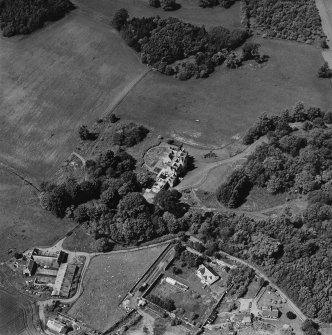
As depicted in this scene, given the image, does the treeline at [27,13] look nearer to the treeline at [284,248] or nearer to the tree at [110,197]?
the tree at [110,197]

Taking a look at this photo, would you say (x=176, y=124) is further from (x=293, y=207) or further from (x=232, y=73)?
(x=293, y=207)

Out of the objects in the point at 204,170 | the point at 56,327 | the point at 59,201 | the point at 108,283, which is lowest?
the point at 56,327

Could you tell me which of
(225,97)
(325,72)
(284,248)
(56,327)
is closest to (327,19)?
(325,72)

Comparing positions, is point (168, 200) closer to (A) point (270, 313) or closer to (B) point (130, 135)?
(B) point (130, 135)

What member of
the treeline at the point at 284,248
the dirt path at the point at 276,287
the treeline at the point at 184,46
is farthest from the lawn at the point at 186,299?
the treeline at the point at 184,46

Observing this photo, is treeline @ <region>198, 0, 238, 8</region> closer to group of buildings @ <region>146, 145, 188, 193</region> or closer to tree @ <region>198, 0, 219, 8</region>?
tree @ <region>198, 0, 219, 8</region>

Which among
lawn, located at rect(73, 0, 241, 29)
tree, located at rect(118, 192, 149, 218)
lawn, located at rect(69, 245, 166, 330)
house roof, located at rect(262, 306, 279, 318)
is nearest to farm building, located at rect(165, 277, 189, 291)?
lawn, located at rect(69, 245, 166, 330)
